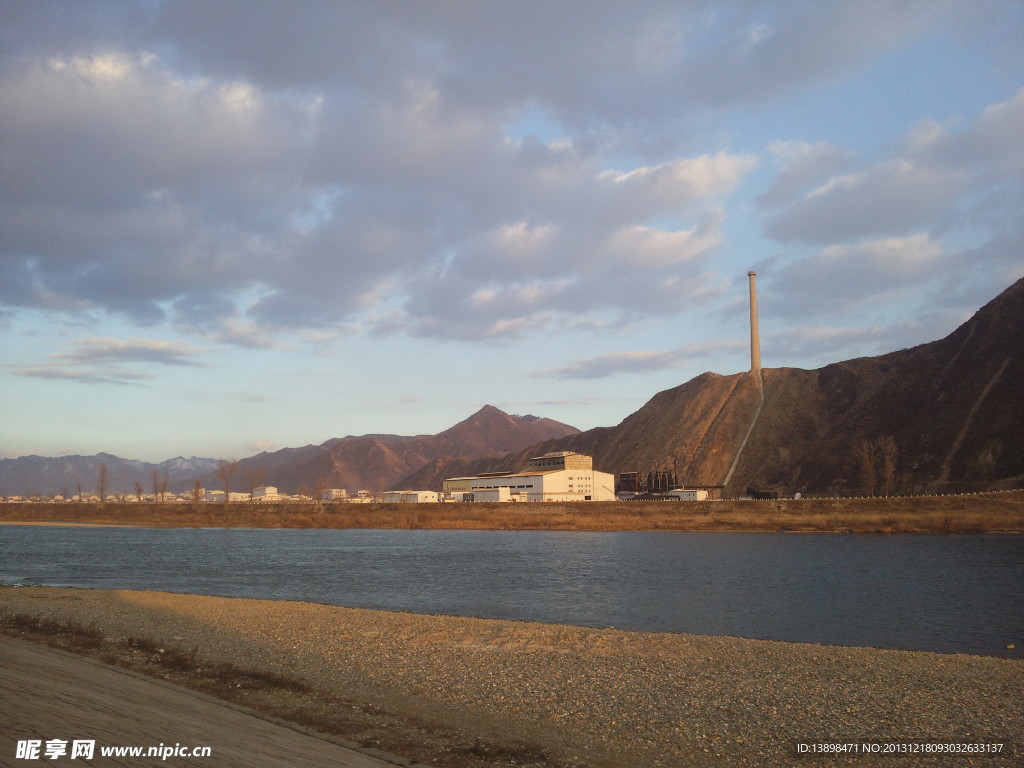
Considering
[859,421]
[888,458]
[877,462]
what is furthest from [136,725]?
[859,421]

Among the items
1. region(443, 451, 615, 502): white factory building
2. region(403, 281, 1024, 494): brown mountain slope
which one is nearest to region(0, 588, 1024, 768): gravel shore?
region(403, 281, 1024, 494): brown mountain slope

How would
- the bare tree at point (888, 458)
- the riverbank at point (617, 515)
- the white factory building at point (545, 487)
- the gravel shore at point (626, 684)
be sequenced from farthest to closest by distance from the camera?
the white factory building at point (545, 487) < the bare tree at point (888, 458) < the riverbank at point (617, 515) < the gravel shore at point (626, 684)

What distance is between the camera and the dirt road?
8094 millimetres

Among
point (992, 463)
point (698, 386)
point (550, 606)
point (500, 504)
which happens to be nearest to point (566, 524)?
point (500, 504)

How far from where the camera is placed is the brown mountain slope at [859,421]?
11750 centimetres

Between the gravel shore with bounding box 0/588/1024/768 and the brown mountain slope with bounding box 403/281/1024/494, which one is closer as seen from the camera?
the gravel shore with bounding box 0/588/1024/768

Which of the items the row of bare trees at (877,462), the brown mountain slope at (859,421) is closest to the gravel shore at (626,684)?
the brown mountain slope at (859,421)

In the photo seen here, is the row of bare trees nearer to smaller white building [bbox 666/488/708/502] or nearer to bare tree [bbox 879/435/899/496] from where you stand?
bare tree [bbox 879/435/899/496]

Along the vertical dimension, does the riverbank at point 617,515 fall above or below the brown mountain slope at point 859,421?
below

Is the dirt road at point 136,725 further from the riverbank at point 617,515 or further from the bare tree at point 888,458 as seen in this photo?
the bare tree at point 888,458

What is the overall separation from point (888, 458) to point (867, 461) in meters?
3.48

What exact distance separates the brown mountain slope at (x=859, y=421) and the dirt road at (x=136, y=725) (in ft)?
398

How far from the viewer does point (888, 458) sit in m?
122

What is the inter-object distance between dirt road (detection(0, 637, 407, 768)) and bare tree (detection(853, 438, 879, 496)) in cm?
12747
